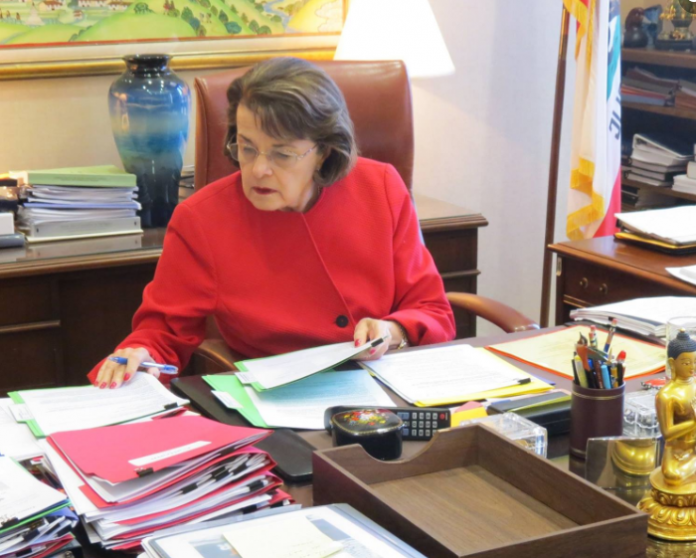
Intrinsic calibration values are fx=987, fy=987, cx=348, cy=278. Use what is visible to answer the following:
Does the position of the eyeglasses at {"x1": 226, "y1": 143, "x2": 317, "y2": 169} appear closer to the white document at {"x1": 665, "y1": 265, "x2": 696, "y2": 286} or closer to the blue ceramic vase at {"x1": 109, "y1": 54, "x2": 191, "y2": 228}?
the blue ceramic vase at {"x1": 109, "y1": 54, "x2": 191, "y2": 228}

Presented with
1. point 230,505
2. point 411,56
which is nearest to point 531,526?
point 230,505

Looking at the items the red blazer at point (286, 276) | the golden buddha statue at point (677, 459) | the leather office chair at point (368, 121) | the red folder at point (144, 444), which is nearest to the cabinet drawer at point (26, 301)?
the leather office chair at point (368, 121)

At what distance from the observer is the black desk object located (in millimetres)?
1229

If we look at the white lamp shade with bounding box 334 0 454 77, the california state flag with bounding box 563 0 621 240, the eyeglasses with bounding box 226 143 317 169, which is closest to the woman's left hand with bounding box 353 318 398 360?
the eyeglasses with bounding box 226 143 317 169

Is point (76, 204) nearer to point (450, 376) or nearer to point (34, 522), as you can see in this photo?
point (450, 376)

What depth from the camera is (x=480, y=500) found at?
1.12 m

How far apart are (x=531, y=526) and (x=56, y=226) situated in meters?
1.69

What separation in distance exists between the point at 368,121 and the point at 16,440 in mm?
1301

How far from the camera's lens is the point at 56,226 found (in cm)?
243

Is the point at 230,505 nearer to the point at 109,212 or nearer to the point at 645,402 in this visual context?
the point at 645,402

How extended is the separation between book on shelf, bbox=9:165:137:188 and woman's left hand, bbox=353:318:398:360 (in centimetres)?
93

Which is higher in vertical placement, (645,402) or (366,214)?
(366,214)

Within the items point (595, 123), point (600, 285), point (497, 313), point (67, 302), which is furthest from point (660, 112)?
point (67, 302)

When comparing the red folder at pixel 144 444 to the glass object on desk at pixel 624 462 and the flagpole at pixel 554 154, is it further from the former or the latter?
the flagpole at pixel 554 154
